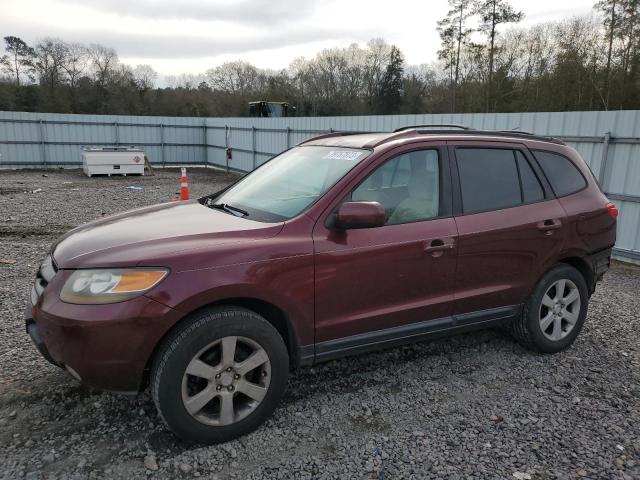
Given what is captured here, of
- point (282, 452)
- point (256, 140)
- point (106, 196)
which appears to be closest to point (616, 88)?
point (256, 140)

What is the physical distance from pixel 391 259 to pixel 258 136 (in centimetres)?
1740

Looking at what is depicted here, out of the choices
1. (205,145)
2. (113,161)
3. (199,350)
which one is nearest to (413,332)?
(199,350)

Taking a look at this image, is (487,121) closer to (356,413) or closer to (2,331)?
(356,413)

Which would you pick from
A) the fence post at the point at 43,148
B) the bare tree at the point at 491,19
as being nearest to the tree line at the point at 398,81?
the bare tree at the point at 491,19

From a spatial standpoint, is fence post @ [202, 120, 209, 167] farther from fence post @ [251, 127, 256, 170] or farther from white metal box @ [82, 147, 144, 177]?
fence post @ [251, 127, 256, 170]

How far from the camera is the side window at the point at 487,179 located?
3.63m

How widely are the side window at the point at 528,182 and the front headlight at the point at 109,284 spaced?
289 centimetres

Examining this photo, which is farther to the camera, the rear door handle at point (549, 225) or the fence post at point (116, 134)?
the fence post at point (116, 134)

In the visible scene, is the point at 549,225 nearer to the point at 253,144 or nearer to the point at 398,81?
the point at 253,144

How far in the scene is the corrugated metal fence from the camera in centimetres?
755

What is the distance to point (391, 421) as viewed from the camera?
3135 mm

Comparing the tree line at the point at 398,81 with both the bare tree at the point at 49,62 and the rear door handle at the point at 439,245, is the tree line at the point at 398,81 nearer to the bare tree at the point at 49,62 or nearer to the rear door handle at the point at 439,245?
the bare tree at the point at 49,62

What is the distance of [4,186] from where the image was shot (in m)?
15.8

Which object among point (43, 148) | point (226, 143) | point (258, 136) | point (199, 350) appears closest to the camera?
point (199, 350)
